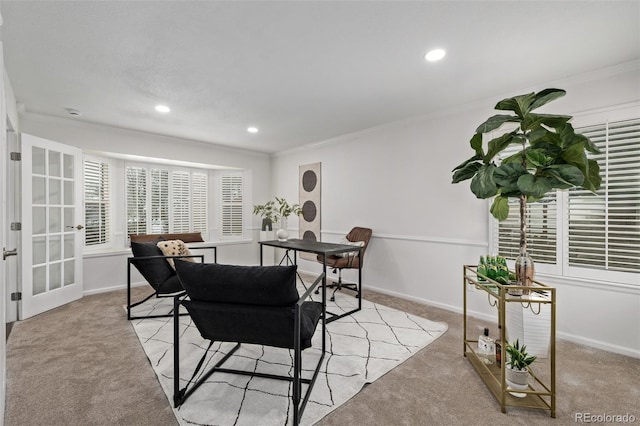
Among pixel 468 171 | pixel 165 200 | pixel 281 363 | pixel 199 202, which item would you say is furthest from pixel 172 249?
pixel 468 171

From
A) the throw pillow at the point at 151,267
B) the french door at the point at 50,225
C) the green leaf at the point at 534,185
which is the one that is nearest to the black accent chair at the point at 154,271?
the throw pillow at the point at 151,267

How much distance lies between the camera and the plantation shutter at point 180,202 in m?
5.43

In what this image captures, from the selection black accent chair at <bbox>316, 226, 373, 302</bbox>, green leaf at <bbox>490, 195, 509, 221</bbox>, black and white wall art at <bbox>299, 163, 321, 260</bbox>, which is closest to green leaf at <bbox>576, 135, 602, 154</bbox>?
green leaf at <bbox>490, 195, 509, 221</bbox>

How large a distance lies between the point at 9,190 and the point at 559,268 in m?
5.75

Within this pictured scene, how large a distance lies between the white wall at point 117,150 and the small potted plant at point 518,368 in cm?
477

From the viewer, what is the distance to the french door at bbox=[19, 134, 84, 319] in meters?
3.33

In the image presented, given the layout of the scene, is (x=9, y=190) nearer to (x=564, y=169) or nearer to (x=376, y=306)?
(x=376, y=306)

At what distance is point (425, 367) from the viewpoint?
7.43 feet

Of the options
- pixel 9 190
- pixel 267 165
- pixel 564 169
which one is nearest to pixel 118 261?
pixel 9 190

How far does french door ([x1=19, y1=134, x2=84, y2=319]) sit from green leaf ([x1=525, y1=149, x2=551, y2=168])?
16.0 feet

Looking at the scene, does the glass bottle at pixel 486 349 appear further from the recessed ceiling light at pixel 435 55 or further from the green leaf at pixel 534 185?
the recessed ceiling light at pixel 435 55

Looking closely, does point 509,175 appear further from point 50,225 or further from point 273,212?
→ point 50,225

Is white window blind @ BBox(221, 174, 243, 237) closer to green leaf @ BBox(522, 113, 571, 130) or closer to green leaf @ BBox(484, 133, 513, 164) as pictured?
green leaf @ BBox(484, 133, 513, 164)
